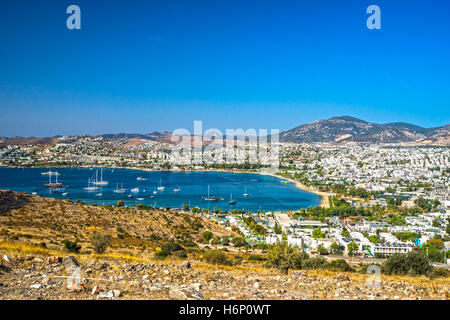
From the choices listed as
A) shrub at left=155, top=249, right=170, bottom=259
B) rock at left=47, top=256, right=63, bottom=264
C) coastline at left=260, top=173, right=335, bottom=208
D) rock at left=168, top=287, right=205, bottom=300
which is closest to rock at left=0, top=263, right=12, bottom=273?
rock at left=47, top=256, right=63, bottom=264

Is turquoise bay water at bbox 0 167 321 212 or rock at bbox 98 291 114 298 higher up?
rock at bbox 98 291 114 298

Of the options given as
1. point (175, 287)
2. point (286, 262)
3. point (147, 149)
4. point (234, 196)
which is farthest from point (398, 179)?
point (147, 149)

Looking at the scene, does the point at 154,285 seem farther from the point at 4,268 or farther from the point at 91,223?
the point at 91,223

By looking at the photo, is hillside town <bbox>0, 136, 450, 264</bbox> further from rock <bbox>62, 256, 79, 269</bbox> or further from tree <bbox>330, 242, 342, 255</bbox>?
rock <bbox>62, 256, 79, 269</bbox>

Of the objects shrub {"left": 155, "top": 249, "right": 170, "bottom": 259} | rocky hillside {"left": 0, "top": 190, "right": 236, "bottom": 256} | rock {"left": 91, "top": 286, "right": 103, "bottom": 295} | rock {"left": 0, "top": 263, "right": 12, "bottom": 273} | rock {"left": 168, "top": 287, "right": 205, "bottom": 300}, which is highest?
rock {"left": 91, "top": 286, "right": 103, "bottom": 295}

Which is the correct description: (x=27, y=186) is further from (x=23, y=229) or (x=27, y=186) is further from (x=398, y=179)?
(x=398, y=179)

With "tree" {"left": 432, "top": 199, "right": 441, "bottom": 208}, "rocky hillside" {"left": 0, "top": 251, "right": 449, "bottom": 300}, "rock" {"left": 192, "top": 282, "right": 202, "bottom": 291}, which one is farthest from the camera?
"tree" {"left": 432, "top": 199, "right": 441, "bottom": 208}
